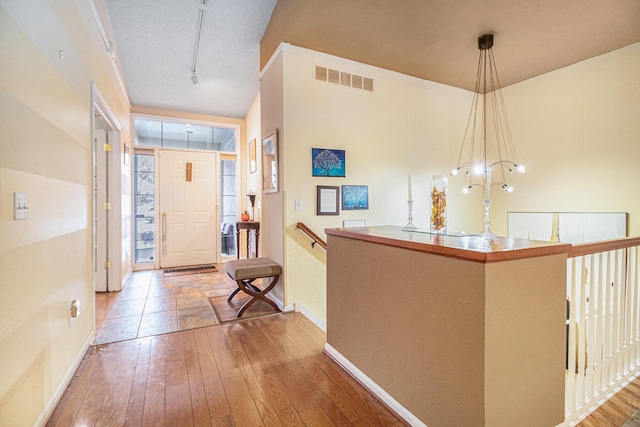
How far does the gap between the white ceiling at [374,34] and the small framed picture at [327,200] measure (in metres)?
1.53

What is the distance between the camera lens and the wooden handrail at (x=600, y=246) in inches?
60.5

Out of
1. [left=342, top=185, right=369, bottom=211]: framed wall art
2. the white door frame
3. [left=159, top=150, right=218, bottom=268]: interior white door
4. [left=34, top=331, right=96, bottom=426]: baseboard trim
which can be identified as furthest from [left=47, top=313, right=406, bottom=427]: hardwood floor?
[left=159, top=150, right=218, bottom=268]: interior white door

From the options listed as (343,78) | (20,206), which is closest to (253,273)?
(20,206)

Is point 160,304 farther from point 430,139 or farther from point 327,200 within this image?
point 430,139

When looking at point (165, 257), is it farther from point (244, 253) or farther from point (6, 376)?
point (6, 376)

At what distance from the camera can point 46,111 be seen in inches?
66.2

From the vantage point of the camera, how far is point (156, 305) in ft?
11.4

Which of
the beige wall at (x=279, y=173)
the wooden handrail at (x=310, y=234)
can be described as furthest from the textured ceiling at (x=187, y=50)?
the wooden handrail at (x=310, y=234)

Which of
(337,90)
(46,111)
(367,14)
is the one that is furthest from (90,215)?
(367,14)

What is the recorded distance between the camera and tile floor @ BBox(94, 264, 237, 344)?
283 cm

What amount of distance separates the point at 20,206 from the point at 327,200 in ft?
8.33

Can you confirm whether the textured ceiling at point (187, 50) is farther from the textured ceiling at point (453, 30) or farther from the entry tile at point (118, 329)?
the entry tile at point (118, 329)

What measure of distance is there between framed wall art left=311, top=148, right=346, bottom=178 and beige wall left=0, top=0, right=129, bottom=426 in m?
2.06

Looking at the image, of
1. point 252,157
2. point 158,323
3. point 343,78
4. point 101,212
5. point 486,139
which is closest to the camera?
point 158,323
